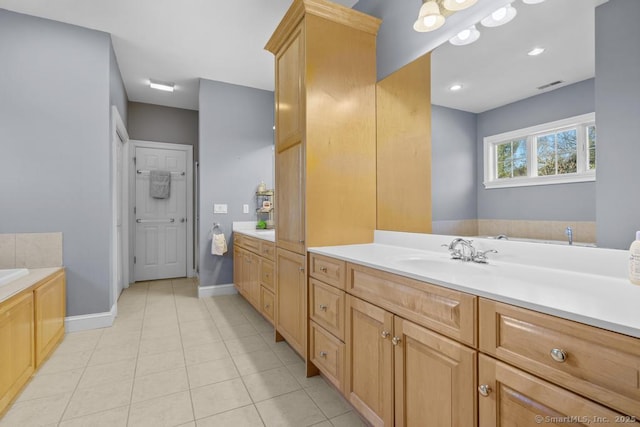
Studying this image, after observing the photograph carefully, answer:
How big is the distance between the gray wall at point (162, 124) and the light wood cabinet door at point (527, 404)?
16.5 feet

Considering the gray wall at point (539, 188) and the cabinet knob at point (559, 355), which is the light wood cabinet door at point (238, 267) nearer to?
the gray wall at point (539, 188)

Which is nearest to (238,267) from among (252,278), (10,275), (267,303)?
(252,278)

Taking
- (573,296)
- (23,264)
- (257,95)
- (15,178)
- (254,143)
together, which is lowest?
(23,264)

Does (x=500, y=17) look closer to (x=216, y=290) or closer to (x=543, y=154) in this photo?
(x=543, y=154)

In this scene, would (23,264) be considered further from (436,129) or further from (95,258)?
(436,129)

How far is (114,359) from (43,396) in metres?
0.47

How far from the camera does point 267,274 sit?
8.82ft

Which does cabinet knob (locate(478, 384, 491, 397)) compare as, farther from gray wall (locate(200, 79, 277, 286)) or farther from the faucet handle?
gray wall (locate(200, 79, 277, 286))

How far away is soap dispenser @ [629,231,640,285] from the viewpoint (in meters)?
0.93

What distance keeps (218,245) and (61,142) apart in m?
1.79

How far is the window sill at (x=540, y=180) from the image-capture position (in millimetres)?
1169

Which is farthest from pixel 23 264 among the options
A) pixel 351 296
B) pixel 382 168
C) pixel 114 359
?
pixel 382 168

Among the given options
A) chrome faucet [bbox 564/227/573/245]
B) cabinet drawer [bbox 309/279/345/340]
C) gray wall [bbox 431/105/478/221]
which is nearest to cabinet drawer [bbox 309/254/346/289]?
cabinet drawer [bbox 309/279/345/340]

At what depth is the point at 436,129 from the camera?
1.85 m
